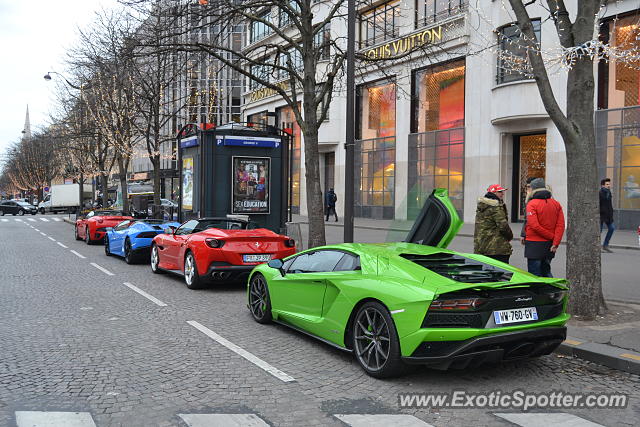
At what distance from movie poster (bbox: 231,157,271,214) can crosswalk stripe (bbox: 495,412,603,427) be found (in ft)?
42.3

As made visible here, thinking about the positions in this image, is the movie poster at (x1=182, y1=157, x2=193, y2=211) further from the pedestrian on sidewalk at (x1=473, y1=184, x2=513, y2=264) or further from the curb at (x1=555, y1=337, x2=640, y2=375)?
the curb at (x1=555, y1=337, x2=640, y2=375)

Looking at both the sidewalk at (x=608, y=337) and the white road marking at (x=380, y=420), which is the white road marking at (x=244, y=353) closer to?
the white road marking at (x=380, y=420)

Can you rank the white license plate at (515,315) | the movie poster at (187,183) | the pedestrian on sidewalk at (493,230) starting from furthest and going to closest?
the movie poster at (187,183) → the pedestrian on sidewalk at (493,230) → the white license plate at (515,315)

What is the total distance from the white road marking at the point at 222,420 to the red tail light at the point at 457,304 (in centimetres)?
160

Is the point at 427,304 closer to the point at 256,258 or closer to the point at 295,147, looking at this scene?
the point at 256,258

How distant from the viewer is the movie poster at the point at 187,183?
56.7 feet

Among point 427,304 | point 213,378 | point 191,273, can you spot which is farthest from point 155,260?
point 427,304

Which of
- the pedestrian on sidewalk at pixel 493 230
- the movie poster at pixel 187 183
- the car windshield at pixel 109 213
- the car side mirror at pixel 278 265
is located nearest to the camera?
the car side mirror at pixel 278 265

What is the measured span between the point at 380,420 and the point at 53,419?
91.1 inches

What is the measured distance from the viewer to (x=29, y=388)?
455 cm

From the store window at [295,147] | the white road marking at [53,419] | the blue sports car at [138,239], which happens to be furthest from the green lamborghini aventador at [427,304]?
the store window at [295,147]

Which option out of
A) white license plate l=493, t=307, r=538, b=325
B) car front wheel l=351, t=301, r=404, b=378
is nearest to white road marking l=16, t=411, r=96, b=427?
car front wheel l=351, t=301, r=404, b=378

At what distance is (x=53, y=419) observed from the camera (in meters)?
3.92

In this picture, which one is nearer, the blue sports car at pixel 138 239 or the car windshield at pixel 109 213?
the blue sports car at pixel 138 239
